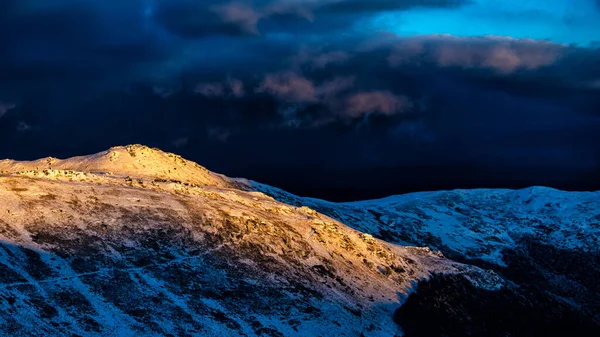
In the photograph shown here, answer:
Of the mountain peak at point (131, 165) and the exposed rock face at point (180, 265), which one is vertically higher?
the mountain peak at point (131, 165)

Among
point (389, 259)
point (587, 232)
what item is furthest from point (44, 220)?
point (587, 232)

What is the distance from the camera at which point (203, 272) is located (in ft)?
301

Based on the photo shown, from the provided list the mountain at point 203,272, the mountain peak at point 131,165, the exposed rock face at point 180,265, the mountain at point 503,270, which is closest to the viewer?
the exposed rock face at point 180,265

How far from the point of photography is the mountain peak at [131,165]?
132m

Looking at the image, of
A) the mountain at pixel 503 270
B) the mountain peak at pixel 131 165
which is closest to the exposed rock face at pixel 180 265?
the mountain at pixel 503 270

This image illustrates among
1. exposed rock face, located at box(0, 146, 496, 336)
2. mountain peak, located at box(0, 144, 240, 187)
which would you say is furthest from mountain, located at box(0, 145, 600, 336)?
mountain peak, located at box(0, 144, 240, 187)

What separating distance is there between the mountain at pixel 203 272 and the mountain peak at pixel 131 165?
45 centimetres

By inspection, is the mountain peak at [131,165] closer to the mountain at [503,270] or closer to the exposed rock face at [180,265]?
the exposed rock face at [180,265]

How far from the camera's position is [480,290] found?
117 m

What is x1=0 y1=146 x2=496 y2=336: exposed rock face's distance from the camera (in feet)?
250

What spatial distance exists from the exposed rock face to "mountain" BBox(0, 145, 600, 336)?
0.68ft

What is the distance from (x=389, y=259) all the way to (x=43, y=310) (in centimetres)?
5763

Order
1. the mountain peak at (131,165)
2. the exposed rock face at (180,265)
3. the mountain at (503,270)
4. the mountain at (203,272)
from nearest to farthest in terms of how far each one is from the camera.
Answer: the exposed rock face at (180,265)
the mountain at (203,272)
the mountain at (503,270)
the mountain peak at (131,165)

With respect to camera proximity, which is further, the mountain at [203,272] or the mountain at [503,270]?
the mountain at [503,270]
